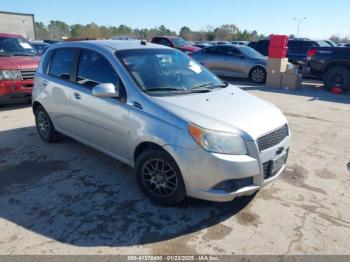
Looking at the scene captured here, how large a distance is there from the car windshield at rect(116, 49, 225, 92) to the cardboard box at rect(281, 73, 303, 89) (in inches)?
302

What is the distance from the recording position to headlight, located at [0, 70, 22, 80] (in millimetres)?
7488

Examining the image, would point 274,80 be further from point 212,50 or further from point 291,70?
point 212,50

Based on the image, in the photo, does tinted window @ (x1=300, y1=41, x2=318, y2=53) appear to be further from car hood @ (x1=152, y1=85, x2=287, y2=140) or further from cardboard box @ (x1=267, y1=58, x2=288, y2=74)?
car hood @ (x1=152, y1=85, x2=287, y2=140)

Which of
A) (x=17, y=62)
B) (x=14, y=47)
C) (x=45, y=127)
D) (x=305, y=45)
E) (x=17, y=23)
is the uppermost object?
(x=17, y=23)

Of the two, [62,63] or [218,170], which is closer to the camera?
[218,170]

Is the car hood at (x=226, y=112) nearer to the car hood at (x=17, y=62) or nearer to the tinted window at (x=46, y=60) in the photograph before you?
the tinted window at (x=46, y=60)

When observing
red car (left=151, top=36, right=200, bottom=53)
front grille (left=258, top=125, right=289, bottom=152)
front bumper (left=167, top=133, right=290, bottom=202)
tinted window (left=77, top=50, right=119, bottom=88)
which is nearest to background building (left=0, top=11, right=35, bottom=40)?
red car (left=151, top=36, right=200, bottom=53)

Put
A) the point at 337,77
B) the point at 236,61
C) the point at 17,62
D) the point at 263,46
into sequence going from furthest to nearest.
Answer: the point at 263,46, the point at 236,61, the point at 337,77, the point at 17,62

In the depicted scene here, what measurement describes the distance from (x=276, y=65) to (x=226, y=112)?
880 cm

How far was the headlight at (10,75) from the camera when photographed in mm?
7488

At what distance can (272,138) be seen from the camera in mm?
3316

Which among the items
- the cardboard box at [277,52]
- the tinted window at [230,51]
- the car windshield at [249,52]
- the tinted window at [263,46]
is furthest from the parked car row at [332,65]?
the tinted window at [263,46]

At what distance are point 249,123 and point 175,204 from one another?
3.89 ft

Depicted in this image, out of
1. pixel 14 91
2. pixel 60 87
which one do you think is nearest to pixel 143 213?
pixel 60 87
